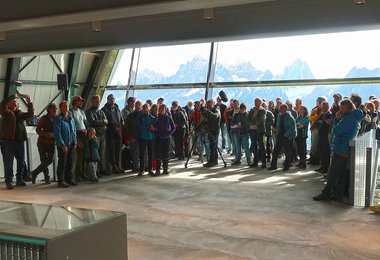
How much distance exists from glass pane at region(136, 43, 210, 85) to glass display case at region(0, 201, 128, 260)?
10970 mm

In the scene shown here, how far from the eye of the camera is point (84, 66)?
15516 mm

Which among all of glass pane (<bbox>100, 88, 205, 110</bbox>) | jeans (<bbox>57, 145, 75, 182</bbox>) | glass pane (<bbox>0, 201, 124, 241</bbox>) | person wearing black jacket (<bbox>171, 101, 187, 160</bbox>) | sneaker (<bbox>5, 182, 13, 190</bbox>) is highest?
glass pane (<bbox>100, 88, 205, 110</bbox>)

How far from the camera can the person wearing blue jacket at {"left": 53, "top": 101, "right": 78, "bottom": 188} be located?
718cm

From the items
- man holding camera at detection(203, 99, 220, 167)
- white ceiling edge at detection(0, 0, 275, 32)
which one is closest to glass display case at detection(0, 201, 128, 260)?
white ceiling edge at detection(0, 0, 275, 32)

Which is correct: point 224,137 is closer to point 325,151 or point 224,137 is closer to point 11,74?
point 325,151

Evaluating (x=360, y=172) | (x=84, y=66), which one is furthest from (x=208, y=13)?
(x=84, y=66)

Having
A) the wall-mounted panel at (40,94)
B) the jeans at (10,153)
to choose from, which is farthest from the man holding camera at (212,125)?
the wall-mounted panel at (40,94)

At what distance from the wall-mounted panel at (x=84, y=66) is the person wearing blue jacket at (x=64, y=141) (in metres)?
8.29

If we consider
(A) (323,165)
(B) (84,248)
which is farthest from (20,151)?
(B) (84,248)

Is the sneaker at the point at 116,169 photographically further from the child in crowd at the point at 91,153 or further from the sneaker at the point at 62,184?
the sneaker at the point at 62,184

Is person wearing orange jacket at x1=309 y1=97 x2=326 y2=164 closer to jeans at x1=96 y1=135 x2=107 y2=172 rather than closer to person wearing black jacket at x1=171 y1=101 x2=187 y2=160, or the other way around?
person wearing black jacket at x1=171 y1=101 x2=187 y2=160

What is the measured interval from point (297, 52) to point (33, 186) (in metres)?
7.64

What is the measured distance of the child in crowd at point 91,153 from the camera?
25.6ft

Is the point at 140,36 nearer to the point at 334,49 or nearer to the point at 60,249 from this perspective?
the point at 60,249
